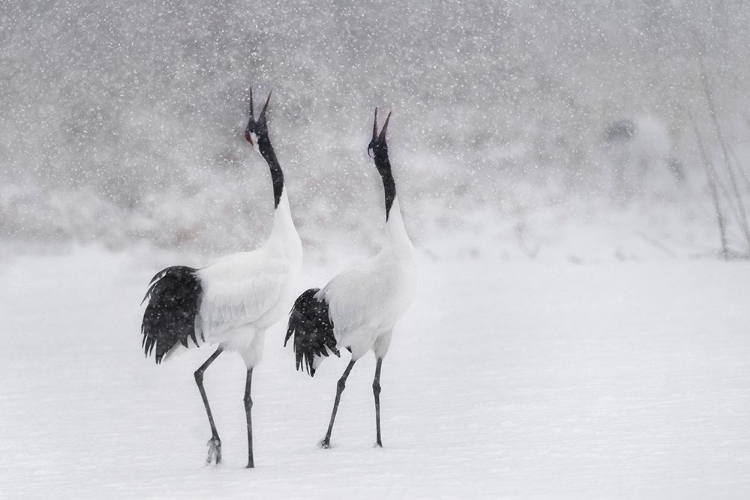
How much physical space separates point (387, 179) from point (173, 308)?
1035mm

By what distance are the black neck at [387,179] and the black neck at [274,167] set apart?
1.45ft

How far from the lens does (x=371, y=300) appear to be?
4422mm

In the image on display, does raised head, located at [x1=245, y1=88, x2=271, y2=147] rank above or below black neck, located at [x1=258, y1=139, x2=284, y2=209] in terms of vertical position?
above

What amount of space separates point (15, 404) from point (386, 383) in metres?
2.31

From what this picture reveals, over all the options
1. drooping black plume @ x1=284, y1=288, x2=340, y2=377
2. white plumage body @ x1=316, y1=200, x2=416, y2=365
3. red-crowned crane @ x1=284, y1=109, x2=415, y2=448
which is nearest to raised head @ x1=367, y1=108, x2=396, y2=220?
red-crowned crane @ x1=284, y1=109, x2=415, y2=448

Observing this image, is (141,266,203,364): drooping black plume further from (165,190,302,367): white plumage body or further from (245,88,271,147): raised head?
(245,88,271,147): raised head

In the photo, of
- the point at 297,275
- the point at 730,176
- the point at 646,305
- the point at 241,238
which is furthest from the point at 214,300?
the point at 241,238

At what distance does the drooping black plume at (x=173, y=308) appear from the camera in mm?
4328

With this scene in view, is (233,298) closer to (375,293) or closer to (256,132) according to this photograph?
(375,293)

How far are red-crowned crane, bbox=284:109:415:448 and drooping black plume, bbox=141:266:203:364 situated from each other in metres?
0.59

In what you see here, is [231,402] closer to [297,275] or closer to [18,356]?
[297,275]

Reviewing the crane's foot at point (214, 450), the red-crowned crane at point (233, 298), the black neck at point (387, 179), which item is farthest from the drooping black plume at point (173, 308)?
the black neck at point (387, 179)

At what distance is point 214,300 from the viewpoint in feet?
14.0

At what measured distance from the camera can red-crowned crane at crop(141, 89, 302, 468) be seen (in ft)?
Result: 14.0
